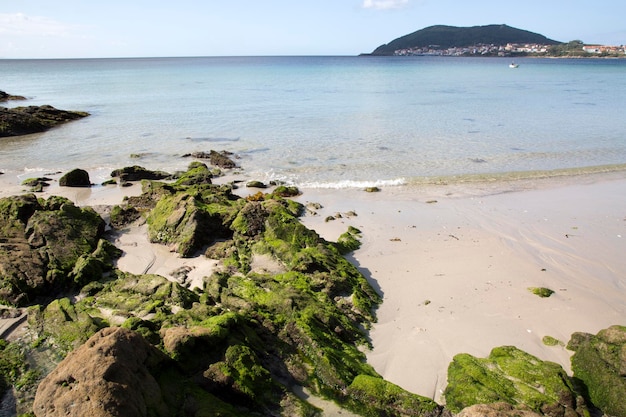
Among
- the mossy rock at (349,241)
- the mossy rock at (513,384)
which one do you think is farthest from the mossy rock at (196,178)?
the mossy rock at (513,384)

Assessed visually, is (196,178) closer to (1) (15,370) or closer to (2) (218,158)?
(2) (218,158)

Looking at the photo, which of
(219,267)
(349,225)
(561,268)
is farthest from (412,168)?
(219,267)

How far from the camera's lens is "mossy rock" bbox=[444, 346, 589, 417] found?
5297 millimetres

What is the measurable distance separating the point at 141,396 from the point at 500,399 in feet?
13.6

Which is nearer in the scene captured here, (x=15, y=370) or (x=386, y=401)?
(x=386, y=401)

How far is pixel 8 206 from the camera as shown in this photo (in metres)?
10.4

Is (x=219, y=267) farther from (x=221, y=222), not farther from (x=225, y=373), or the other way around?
(x=225, y=373)

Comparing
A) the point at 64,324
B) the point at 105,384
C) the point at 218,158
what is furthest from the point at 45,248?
the point at 218,158

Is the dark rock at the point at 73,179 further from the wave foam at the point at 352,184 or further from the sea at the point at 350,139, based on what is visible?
the wave foam at the point at 352,184

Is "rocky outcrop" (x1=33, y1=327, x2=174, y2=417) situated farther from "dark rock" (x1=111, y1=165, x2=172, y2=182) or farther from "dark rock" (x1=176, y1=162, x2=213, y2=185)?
"dark rock" (x1=111, y1=165, x2=172, y2=182)

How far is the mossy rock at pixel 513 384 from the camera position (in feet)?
17.4

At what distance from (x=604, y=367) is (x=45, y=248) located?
397 inches

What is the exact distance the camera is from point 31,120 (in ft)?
95.2

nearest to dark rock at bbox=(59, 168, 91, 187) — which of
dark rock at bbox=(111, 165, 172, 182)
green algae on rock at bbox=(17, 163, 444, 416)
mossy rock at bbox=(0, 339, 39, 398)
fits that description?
dark rock at bbox=(111, 165, 172, 182)
